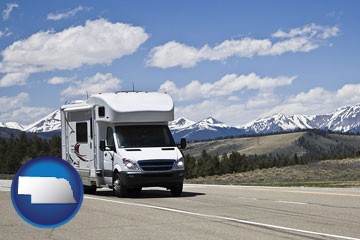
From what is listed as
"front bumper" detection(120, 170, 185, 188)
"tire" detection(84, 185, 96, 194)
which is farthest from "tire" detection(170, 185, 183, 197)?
"tire" detection(84, 185, 96, 194)

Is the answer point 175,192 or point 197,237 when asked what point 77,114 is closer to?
point 175,192

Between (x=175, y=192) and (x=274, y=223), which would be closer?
(x=274, y=223)

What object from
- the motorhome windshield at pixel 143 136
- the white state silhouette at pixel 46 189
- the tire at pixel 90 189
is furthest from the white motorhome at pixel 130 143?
the white state silhouette at pixel 46 189

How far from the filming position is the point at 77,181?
168 inches

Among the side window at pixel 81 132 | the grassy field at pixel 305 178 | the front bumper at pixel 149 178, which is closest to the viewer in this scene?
the front bumper at pixel 149 178

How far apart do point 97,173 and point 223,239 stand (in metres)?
11.3

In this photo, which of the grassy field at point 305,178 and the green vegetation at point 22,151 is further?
the green vegetation at point 22,151

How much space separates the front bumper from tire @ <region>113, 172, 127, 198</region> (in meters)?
0.23

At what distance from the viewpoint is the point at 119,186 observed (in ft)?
61.5

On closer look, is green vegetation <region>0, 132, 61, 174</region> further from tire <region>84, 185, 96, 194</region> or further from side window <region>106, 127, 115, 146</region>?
side window <region>106, 127, 115, 146</region>

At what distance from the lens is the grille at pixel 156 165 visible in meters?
18.3

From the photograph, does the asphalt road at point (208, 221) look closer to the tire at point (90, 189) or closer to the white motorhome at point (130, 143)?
the white motorhome at point (130, 143)

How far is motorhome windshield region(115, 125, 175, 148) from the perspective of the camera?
1906 cm

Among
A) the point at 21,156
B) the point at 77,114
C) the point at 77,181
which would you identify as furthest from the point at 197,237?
the point at 21,156
